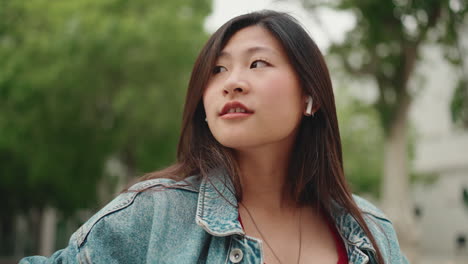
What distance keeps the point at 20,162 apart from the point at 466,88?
512 inches

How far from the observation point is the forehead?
6.71 ft

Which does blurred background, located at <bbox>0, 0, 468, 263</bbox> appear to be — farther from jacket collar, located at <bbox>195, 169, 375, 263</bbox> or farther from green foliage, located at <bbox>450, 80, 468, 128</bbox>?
jacket collar, located at <bbox>195, 169, 375, 263</bbox>

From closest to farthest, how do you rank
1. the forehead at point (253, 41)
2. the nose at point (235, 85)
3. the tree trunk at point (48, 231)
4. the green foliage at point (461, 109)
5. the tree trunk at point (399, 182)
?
the nose at point (235, 85) < the forehead at point (253, 41) < the green foliage at point (461, 109) < the tree trunk at point (399, 182) < the tree trunk at point (48, 231)

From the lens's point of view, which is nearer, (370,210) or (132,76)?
(370,210)

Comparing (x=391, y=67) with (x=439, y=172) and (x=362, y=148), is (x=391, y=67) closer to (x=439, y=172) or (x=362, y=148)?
(x=362, y=148)

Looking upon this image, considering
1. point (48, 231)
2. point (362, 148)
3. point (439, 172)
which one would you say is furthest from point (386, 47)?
point (48, 231)

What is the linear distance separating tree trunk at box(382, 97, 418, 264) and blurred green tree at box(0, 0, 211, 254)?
495 centimetres

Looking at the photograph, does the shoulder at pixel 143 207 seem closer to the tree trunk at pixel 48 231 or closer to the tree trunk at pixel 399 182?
the tree trunk at pixel 399 182

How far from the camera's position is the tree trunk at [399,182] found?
11.2m

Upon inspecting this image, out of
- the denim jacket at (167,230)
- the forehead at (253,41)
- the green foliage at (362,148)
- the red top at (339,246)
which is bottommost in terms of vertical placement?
the green foliage at (362,148)

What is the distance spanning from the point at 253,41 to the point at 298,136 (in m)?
0.47

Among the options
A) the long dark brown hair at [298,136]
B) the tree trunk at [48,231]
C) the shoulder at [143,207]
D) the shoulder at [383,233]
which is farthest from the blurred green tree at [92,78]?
the tree trunk at [48,231]

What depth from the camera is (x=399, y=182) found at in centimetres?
1184

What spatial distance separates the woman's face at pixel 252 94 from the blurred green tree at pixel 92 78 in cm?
1027
